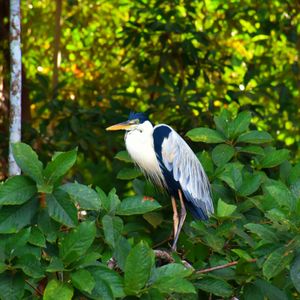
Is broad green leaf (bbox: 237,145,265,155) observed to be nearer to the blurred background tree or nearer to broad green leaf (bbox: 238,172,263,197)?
broad green leaf (bbox: 238,172,263,197)

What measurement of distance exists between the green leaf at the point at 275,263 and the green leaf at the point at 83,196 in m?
0.61

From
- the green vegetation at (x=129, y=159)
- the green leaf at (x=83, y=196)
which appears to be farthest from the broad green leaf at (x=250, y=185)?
the green leaf at (x=83, y=196)

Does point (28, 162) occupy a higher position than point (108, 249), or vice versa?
point (28, 162)

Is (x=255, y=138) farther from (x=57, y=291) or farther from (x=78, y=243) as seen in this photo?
(x=57, y=291)

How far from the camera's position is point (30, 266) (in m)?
2.90

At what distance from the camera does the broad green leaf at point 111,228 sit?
3.30 metres

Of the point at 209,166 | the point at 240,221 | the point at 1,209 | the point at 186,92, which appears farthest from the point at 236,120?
the point at 186,92

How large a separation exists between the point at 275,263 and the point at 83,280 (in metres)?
0.68

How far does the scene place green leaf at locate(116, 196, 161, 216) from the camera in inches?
134

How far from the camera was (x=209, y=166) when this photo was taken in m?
4.37

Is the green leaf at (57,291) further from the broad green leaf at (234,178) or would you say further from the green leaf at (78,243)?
the broad green leaf at (234,178)

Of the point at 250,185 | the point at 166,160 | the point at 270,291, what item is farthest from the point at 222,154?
the point at 270,291

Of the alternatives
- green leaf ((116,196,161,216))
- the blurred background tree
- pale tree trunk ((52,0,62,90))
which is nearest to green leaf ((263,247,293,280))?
green leaf ((116,196,161,216))

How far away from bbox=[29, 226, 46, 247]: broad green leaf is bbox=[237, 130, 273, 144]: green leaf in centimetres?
157
